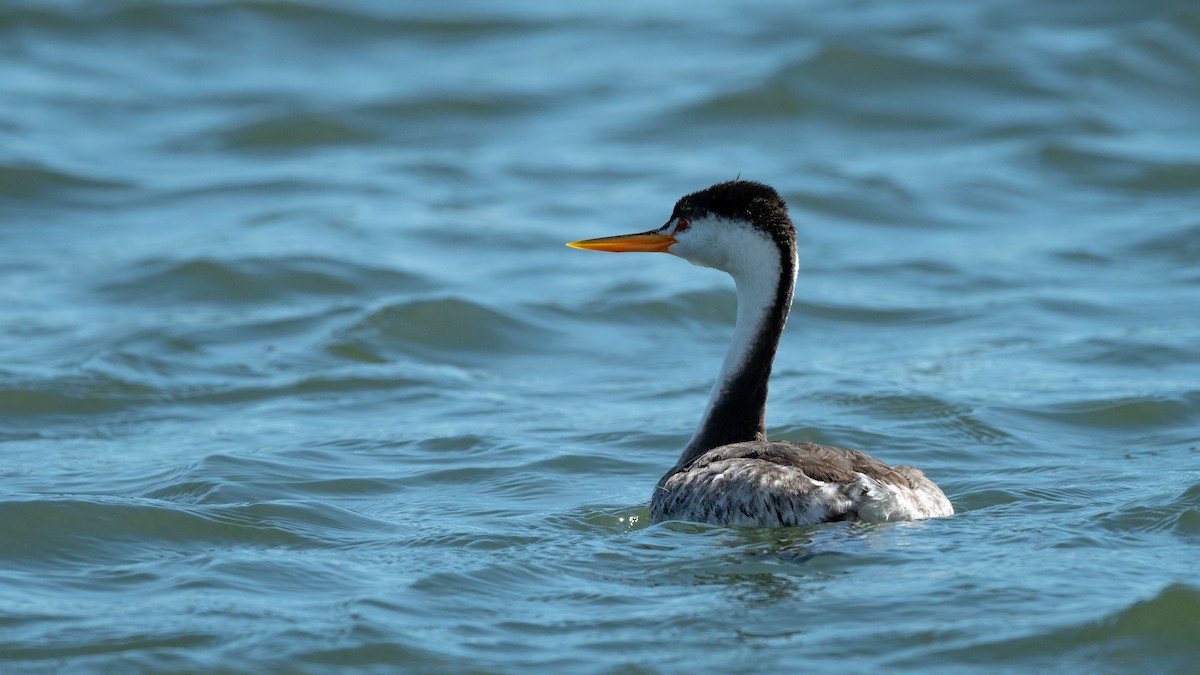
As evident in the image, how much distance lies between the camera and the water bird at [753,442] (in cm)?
664

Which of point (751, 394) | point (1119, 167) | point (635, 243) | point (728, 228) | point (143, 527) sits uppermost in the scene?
point (1119, 167)

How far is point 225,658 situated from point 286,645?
0.21 metres

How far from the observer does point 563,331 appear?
1231 centimetres

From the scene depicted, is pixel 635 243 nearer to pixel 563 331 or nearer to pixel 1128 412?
pixel 1128 412

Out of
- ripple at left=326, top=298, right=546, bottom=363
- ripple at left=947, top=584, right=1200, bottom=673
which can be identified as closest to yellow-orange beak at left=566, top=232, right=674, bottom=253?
ripple at left=947, top=584, right=1200, bottom=673

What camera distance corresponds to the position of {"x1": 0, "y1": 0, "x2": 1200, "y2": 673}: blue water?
Answer: 623cm

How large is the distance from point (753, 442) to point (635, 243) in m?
1.25

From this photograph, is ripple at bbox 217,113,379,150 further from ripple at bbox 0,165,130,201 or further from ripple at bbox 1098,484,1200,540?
ripple at bbox 1098,484,1200,540

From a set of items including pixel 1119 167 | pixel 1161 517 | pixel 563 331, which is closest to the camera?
pixel 1161 517

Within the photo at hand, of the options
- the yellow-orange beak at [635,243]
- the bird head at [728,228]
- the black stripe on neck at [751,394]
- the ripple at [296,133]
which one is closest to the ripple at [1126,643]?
the black stripe on neck at [751,394]

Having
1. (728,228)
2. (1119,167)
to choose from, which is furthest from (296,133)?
(728,228)

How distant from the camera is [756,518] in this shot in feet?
21.8

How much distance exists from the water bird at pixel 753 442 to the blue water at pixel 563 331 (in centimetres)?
13

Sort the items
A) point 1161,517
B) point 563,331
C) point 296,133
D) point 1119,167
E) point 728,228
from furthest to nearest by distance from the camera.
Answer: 1. point 296,133
2. point 1119,167
3. point 563,331
4. point 728,228
5. point 1161,517
